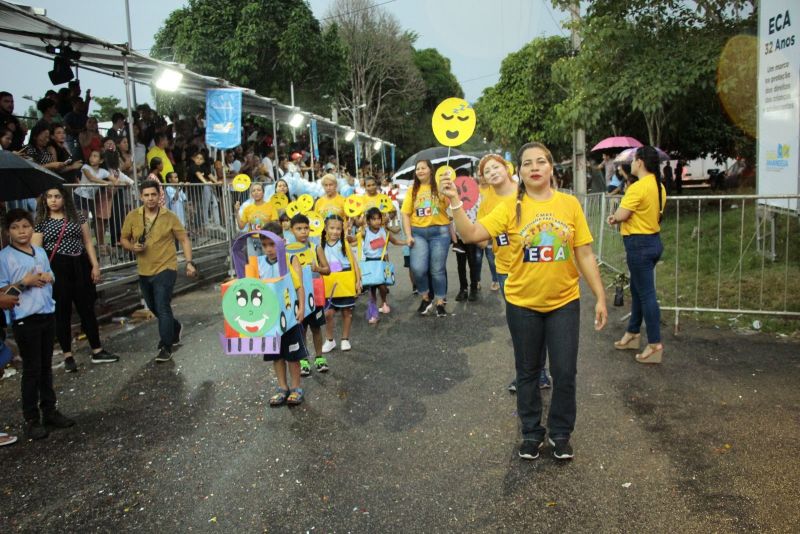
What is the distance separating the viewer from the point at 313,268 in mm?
6031

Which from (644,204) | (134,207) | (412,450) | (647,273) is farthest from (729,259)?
(134,207)

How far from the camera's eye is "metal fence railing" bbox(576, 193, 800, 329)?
277 inches

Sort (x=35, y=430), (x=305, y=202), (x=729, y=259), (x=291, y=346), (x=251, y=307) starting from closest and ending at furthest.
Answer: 1. (x=251, y=307)
2. (x=35, y=430)
3. (x=291, y=346)
4. (x=305, y=202)
5. (x=729, y=259)

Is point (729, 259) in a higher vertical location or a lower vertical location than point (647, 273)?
lower

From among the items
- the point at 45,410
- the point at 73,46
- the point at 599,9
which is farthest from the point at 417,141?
the point at 45,410

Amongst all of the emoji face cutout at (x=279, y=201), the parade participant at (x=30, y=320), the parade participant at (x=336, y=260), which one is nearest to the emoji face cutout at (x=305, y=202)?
the parade participant at (x=336, y=260)

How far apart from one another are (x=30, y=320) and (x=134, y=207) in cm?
449

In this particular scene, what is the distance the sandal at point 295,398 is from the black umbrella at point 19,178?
272 cm

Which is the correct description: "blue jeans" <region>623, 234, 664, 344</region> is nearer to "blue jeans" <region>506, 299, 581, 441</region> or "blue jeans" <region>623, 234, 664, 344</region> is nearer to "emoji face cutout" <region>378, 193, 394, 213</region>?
"blue jeans" <region>506, 299, 581, 441</region>

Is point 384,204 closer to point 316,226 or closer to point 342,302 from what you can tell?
point 316,226

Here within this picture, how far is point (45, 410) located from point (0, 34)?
537cm

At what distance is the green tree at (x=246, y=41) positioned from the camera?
22219 millimetres

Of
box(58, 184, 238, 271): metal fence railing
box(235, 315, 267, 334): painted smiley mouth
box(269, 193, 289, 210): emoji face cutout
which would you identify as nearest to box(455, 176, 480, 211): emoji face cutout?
box(235, 315, 267, 334): painted smiley mouth

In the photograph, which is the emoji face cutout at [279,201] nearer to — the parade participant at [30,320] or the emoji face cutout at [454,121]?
the parade participant at [30,320]
